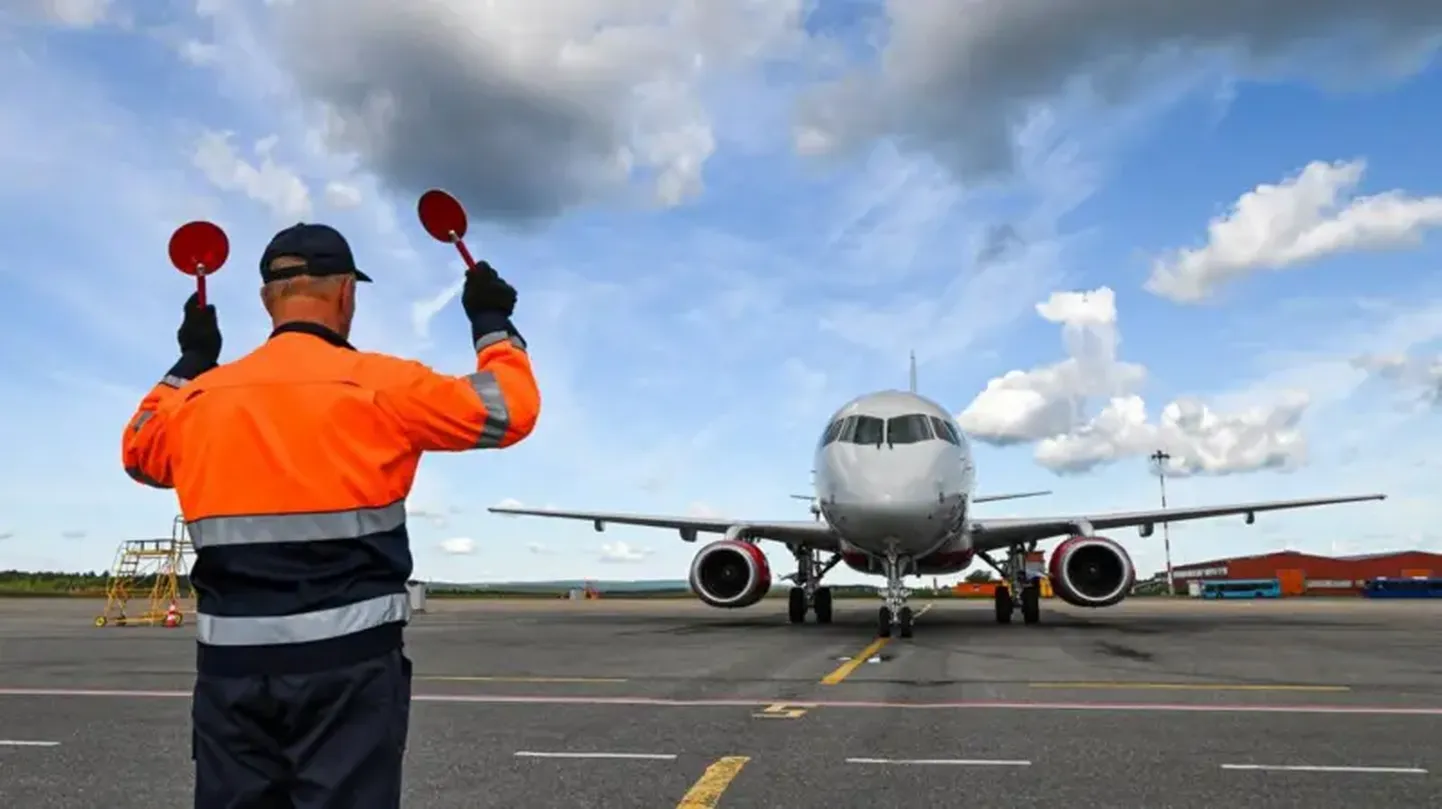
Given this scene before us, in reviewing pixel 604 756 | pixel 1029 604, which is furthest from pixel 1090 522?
pixel 604 756

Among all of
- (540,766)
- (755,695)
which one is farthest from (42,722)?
(755,695)

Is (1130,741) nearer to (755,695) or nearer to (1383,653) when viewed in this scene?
(755,695)

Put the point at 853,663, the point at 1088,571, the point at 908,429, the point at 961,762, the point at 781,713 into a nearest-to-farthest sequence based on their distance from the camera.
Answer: the point at 961,762 < the point at 781,713 < the point at 853,663 < the point at 908,429 < the point at 1088,571

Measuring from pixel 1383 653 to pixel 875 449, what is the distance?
6974 millimetres

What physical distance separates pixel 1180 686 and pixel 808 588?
13.2 m

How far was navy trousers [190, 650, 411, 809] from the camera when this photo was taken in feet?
8.36

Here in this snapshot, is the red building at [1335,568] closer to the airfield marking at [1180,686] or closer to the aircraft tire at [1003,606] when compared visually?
the aircraft tire at [1003,606]

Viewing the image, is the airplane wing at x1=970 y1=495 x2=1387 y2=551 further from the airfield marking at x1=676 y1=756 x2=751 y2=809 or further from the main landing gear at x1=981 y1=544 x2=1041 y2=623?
the airfield marking at x1=676 y1=756 x2=751 y2=809

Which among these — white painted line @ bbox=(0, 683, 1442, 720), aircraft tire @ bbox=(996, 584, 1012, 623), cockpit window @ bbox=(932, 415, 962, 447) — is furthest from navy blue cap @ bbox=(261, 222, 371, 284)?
aircraft tire @ bbox=(996, 584, 1012, 623)

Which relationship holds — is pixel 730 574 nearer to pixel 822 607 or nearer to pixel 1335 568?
pixel 822 607

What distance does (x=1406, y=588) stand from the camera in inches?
2808

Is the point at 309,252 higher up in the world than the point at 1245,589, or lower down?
higher up

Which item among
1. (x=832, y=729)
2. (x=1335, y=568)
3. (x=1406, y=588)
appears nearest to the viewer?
(x=832, y=729)

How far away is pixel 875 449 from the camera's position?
1638 cm
